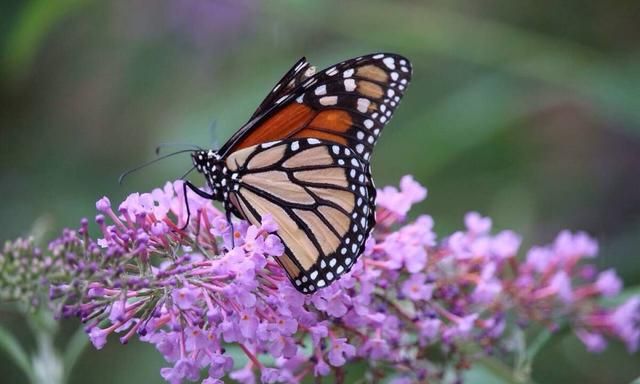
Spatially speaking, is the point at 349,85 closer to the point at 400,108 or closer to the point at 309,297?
the point at 309,297

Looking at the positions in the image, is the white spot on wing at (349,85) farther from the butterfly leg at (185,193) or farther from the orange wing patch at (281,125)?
the butterfly leg at (185,193)

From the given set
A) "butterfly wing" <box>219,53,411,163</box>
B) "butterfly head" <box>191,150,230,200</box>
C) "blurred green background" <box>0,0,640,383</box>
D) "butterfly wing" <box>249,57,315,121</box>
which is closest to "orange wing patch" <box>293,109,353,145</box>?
"butterfly wing" <box>219,53,411,163</box>

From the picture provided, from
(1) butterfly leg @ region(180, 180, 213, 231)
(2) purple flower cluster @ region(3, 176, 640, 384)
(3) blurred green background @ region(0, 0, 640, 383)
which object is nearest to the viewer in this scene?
(2) purple flower cluster @ region(3, 176, 640, 384)

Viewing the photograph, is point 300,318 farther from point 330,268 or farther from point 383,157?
point 383,157

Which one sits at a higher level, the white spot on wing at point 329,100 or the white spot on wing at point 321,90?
the white spot on wing at point 321,90

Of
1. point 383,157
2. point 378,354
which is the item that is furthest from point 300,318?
point 383,157

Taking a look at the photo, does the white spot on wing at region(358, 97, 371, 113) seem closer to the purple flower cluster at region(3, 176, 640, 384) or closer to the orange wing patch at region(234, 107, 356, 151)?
the orange wing patch at region(234, 107, 356, 151)

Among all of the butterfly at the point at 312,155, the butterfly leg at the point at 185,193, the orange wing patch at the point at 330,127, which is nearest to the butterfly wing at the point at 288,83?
the butterfly at the point at 312,155
